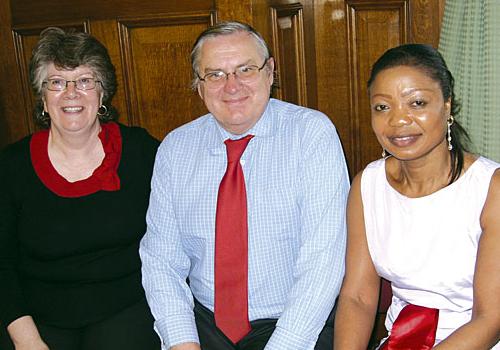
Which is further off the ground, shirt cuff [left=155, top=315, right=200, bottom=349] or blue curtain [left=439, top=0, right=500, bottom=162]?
blue curtain [left=439, top=0, right=500, bottom=162]

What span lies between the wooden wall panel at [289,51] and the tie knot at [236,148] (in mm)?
518

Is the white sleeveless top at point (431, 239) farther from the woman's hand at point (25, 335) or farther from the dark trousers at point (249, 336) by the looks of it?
the woman's hand at point (25, 335)

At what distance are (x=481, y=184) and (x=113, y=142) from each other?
1150mm

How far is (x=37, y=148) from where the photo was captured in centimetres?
215

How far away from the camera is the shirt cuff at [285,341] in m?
1.74

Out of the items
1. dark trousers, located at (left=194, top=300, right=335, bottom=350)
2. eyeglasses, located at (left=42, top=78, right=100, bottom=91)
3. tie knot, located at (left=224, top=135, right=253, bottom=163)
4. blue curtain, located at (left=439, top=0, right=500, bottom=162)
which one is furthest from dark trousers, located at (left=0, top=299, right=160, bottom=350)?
blue curtain, located at (left=439, top=0, right=500, bottom=162)

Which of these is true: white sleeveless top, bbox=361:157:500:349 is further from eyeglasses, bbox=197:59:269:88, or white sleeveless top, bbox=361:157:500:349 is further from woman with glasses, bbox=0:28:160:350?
woman with glasses, bbox=0:28:160:350

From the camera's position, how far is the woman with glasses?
81.1 inches

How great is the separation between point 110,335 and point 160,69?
0.95m

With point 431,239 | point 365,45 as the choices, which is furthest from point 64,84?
point 431,239

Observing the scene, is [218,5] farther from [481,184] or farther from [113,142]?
[481,184]

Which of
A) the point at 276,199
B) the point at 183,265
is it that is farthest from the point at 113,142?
the point at 276,199

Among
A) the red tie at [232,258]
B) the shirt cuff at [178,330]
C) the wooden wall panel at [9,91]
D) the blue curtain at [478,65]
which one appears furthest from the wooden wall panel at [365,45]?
the wooden wall panel at [9,91]

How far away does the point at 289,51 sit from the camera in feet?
8.02
